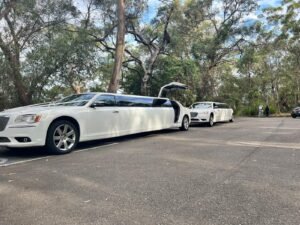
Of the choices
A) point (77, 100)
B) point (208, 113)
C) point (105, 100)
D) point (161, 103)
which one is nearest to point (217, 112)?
point (208, 113)

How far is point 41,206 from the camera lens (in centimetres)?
349

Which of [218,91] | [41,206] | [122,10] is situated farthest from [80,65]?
[218,91]

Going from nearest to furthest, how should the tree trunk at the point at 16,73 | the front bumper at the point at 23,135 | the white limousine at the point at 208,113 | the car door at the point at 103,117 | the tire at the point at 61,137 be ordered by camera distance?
the front bumper at the point at 23,135
the tire at the point at 61,137
the car door at the point at 103,117
the tree trunk at the point at 16,73
the white limousine at the point at 208,113

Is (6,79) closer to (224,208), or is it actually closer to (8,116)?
(8,116)

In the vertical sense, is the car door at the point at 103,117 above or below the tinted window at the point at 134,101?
below

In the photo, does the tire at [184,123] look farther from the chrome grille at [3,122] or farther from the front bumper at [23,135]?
the chrome grille at [3,122]

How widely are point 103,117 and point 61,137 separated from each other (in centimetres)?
143

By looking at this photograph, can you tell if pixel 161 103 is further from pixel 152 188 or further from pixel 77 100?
pixel 152 188

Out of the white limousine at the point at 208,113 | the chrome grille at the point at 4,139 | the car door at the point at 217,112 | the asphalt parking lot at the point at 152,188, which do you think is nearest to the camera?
the asphalt parking lot at the point at 152,188

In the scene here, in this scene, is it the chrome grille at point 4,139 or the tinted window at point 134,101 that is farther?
the tinted window at point 134,101

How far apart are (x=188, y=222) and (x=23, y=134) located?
467 centimetres

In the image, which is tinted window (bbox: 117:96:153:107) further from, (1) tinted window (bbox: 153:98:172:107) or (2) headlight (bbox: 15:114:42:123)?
(2) headlight (bbox: 15:114:42:123)

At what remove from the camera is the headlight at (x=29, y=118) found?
6.54 metres

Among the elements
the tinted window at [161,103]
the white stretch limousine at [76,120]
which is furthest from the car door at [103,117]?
the tinted window at [161,103]
